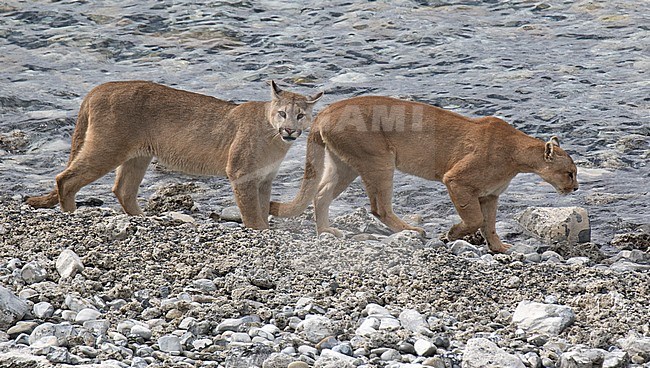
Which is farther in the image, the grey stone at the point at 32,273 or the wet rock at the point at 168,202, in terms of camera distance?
A: the wet rock at the point at 168,202

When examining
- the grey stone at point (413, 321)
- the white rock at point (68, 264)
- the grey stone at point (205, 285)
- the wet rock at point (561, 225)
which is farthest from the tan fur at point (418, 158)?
the grey stone at point (413, 321)

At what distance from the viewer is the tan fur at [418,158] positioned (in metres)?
8.49

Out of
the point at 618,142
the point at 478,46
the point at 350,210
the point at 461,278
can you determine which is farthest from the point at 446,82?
the point at 461,278

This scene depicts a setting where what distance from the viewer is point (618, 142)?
11.7 m

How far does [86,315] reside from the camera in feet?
17.9

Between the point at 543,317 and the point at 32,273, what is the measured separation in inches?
118

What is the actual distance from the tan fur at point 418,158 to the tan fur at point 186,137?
0.26 m

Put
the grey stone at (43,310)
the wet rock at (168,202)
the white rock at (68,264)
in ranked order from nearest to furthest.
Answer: the grey stone at (43,310) < the white rock at (68,264) < the wet rock at (168,202)

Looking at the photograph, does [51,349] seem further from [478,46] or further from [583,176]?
[478,46]

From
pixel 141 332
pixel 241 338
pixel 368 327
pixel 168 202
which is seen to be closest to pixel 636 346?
pixel 368 327

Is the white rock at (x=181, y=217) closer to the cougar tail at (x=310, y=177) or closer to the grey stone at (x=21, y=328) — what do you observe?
the cougar tail at (x=310, y=177)

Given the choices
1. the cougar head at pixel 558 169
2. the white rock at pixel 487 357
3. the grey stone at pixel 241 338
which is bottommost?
the cougar head at pixel 558 169

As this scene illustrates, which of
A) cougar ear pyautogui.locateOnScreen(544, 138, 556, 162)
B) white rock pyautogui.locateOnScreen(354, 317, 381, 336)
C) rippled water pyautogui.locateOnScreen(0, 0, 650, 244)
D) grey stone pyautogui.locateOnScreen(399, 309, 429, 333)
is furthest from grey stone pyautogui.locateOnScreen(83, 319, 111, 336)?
rippled water pyautogui.locateOnScreen(0, 0, 650, 244)

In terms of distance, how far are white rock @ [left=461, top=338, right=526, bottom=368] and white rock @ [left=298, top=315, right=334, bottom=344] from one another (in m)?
0.75
